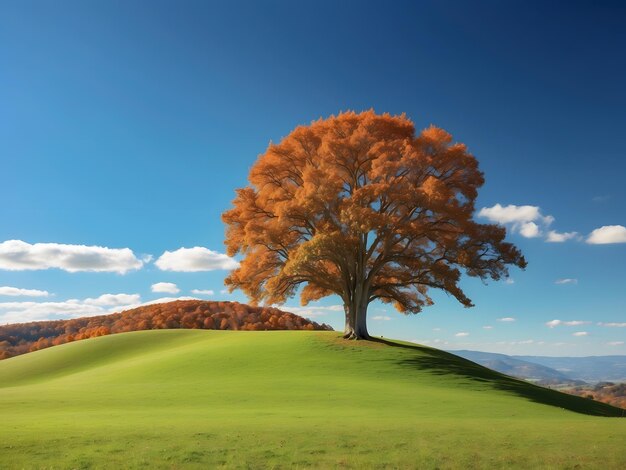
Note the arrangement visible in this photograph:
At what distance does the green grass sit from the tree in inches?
225

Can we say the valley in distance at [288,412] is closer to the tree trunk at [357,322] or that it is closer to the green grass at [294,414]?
the green grass at [294,414]

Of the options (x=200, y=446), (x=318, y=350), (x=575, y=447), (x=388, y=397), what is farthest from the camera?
(x=318, y=350)

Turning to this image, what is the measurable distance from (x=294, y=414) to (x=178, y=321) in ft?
292

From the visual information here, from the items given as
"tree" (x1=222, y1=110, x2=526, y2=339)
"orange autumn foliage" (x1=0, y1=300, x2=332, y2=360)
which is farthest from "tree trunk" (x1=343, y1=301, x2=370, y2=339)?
"orange autumn foliage" (x1=0, y1=300, x2=332, y2=360)

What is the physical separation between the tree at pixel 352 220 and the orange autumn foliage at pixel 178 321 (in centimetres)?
4899

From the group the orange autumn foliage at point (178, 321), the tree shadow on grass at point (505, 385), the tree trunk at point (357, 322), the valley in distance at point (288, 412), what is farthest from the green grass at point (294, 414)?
the orange autumn foliage at point (178, 321)

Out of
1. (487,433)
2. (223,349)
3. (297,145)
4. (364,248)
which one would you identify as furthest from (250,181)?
(487,433)

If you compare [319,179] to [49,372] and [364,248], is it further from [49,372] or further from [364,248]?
[49,372]

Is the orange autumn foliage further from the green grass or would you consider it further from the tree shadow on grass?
the tree shadow on grass

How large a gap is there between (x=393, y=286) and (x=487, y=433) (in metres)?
28.6

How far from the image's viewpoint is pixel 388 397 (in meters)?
28.2

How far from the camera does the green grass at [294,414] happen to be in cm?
1474

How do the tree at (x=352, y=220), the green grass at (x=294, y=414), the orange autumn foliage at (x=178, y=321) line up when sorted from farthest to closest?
the orange autumn foliage at (x=178, y=321) < the tree at (x=352, y=220) < the green grass at (x=294, y=414)

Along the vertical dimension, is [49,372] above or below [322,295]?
below
